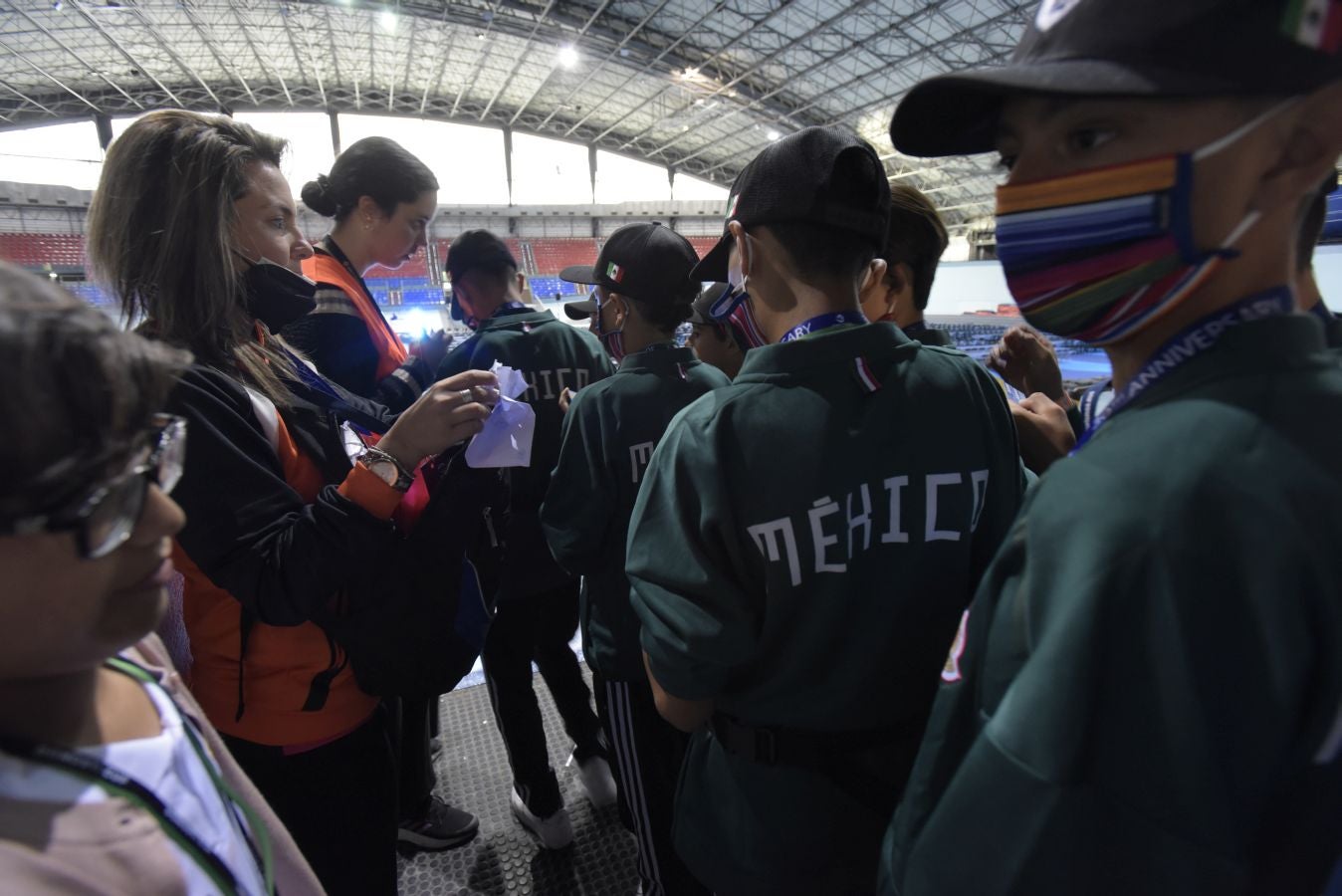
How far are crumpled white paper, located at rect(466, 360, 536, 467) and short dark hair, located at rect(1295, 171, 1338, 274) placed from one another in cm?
139

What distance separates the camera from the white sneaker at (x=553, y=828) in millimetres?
2141

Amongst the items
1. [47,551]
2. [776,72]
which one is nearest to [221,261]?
[47,551]

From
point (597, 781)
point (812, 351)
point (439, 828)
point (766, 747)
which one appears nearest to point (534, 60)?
point (597, 781)

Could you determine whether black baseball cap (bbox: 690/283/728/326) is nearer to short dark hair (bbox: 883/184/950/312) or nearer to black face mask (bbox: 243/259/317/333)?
short dark hair (bbox: 883/184/950/312)

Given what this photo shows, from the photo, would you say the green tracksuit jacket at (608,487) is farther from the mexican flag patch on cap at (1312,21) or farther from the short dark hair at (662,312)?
the mexican flag patch on cap at (1312,21)

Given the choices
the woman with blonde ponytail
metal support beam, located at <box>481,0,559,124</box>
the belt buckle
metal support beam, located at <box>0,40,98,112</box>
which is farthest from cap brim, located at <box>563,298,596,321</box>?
metal support beam, located at <box>0,40,98,112</box>

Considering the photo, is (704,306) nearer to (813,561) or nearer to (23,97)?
(813,561)

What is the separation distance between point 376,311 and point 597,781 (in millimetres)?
1985

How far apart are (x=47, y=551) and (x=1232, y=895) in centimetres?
102

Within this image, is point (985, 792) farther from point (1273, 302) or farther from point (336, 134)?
point (336, 134)

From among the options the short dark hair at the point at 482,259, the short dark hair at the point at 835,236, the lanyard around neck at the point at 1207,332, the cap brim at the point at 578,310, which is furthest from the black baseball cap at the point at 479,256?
the lanyard around neck at the point at 1207,332

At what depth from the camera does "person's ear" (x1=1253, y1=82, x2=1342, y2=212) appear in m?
0.53

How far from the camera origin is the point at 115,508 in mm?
543

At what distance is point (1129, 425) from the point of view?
0.53 meters
